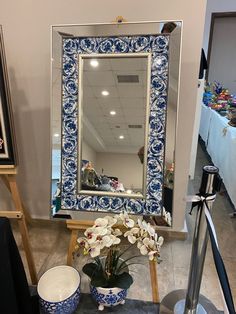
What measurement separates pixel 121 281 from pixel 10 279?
0.55 meters

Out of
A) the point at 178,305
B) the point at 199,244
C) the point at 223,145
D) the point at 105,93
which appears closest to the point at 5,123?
the point at 105,93

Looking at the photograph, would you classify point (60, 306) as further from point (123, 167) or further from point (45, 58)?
point (45, 58)

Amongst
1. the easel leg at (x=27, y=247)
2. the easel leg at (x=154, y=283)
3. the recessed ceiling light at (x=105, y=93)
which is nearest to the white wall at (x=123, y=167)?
the recessed ceiling light at (x=105, y=93)

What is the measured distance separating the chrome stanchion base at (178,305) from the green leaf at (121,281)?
26 cm

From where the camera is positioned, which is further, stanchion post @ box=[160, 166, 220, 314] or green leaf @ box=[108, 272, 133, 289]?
green leaf @ box=[108, 272, 133, 289]

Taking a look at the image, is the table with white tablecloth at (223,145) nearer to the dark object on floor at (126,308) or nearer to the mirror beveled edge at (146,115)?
the dark object on floor at (126,308)

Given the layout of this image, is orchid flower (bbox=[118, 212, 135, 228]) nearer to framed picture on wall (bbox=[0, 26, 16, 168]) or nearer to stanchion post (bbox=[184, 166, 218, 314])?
stanchion post (bbox=[184, 166, 218, 314])

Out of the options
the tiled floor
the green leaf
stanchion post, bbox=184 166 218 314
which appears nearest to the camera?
stanchion post, bbox=184 166 218 314

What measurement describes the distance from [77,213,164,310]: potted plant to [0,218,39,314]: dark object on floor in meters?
0.30

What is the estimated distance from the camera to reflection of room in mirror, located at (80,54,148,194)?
3.83 ft

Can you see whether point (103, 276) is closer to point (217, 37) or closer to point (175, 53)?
point (175, 53)

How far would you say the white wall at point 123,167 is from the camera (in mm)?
1191

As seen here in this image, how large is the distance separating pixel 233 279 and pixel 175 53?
1.42 meters

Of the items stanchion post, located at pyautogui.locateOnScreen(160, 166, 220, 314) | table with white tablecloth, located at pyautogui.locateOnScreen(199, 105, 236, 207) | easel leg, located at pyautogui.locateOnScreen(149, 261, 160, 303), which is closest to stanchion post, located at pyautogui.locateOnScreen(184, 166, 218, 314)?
stanchion post, located at pyautogui.locateOnScreen(160, 166, 220, 314)
